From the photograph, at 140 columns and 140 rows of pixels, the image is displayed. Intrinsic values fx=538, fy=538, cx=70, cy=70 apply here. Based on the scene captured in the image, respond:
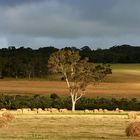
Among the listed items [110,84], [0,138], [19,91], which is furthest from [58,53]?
[0,138]

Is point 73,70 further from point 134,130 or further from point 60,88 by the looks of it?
point 134,130

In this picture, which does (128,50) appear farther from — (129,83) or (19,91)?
(19,91)

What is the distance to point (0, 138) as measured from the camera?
90.5ft

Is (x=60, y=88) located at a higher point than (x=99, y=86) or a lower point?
lower

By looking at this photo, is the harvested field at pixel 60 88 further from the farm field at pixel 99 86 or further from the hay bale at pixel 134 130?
the hay bale at pixel 134 130

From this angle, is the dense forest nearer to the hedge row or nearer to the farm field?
the farm field

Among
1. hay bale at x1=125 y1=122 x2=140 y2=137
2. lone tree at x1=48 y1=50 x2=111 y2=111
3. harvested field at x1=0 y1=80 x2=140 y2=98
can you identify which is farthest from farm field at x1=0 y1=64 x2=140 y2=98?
hay bale at x1=125 y1=122 x2=140 y2=137

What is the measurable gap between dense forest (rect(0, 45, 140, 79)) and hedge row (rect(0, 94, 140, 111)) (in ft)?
101

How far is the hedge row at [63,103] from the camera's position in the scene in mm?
98562

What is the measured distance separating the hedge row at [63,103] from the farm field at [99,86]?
16.0ft

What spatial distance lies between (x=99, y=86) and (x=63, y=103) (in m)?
26.9

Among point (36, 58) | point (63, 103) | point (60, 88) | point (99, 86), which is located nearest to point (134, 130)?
point (63, 103)

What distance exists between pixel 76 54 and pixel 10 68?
5610 cm

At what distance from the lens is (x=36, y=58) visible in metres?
154
